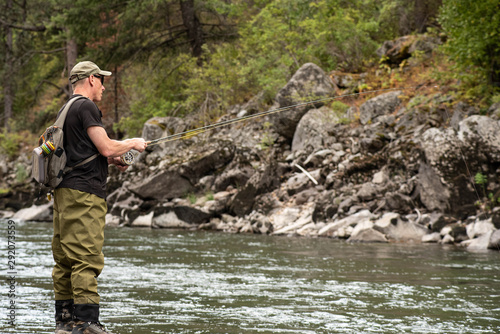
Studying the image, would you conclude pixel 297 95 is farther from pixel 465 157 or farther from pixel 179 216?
pixel 465 157

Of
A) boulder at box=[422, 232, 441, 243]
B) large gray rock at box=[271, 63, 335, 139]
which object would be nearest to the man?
boulder at box=[422, 232, 441, 243]

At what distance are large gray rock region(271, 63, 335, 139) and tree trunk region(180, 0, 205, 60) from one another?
7870mm

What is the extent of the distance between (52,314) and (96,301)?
174cm

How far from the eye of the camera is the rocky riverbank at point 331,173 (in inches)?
472

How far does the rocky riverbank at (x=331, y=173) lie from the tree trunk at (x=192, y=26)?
4.87 meters

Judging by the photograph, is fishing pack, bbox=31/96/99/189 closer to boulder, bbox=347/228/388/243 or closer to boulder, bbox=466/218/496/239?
boulder, bbox=347/228/388/243

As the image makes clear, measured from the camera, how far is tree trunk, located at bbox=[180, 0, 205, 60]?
25547mm

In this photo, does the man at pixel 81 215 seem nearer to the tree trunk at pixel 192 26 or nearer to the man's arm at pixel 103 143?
the man's arm at pixel 103 143


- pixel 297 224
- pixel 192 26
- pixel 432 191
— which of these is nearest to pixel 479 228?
pixel 432 191

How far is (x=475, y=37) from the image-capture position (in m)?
13.7

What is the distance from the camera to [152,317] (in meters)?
5.05

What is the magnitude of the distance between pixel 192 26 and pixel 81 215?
23108mm

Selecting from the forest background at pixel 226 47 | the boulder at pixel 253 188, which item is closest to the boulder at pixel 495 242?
the forest background at pixel 226 47

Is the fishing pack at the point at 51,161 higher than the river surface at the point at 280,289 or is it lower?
higher
